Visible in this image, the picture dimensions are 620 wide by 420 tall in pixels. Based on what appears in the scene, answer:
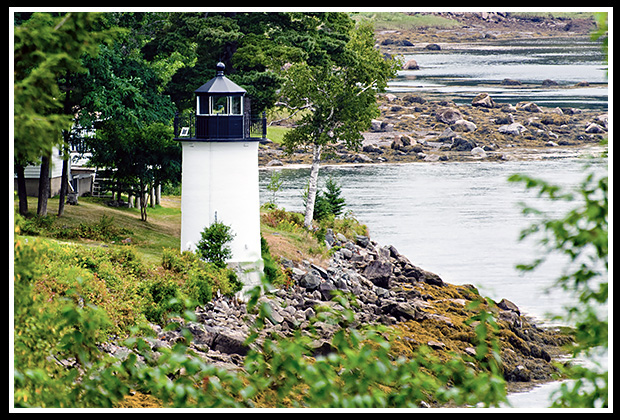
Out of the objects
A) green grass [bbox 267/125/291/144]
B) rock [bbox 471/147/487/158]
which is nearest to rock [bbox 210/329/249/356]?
green grass [bbox 267/125/291/144]

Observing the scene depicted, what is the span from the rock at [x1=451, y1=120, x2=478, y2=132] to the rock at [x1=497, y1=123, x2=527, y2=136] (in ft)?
7.38

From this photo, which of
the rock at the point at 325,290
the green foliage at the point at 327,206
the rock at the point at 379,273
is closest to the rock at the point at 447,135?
the green foliage at the point at 327,206

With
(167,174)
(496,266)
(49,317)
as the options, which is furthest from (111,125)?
(49,317)

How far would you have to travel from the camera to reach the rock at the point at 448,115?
66.4m

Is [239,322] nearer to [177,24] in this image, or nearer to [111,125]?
[111,125]

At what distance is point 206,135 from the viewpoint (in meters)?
21.7

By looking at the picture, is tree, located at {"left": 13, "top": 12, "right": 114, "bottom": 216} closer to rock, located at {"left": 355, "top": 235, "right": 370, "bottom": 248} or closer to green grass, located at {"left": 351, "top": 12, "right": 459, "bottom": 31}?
rock, located at {"left": 355, "top": 235, "right": 370, "bottom": 248}

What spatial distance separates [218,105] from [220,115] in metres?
0.63

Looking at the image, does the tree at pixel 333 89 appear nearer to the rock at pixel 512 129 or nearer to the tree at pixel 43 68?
the tree at pixel 43 68

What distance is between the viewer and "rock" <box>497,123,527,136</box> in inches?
2516

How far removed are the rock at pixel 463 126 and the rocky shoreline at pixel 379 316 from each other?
117 feet

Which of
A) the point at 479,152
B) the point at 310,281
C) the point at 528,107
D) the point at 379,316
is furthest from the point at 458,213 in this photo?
the point at 528,107

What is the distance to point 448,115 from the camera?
6656cm

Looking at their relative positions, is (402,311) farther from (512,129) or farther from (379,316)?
(512,129)
